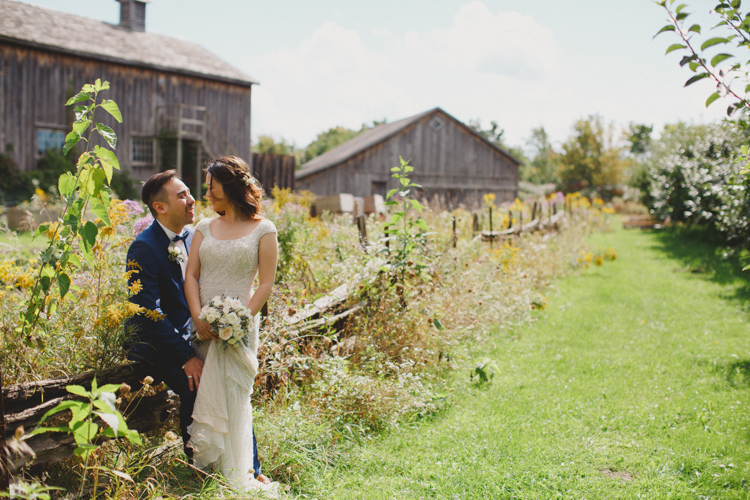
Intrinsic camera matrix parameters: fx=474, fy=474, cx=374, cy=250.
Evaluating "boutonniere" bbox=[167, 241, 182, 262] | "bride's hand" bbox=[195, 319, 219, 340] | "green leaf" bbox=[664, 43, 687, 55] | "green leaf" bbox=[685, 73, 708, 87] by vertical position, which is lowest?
"bride's hand" bbox=[195, 319, 219, 340]

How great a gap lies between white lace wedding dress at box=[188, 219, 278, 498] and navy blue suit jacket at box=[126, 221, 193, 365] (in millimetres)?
173

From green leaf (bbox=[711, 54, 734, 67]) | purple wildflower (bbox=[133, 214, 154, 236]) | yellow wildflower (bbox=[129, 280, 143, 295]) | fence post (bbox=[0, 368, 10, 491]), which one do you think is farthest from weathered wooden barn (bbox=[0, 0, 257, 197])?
green leaf (bbox=[711, 54, 734, 67])

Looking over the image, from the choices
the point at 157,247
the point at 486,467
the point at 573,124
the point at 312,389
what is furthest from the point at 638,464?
the point at 573,124

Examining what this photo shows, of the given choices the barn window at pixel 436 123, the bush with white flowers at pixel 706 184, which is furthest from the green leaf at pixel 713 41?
the barn window at pixel 436 123

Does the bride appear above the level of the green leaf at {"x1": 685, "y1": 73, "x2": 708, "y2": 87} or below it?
below

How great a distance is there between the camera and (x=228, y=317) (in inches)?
104

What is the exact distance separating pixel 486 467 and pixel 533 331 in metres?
3.55

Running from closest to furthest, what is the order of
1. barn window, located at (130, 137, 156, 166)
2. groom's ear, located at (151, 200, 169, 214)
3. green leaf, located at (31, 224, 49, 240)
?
green leaf, located at (31, 224, 49, 240), groom's ear, located at (151, 200, 169, 214), barn window, located at (130, 137, 156, 166)

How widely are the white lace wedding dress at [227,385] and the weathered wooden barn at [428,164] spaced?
60.1ft

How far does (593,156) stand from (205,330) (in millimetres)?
42840

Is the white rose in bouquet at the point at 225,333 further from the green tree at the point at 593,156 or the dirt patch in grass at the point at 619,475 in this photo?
the green tree at the point at 593,156

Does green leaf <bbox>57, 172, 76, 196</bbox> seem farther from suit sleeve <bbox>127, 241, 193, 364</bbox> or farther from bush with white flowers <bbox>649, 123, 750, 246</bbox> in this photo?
bush with white flowers <bbox>649, 123, 750, 246</bbox>

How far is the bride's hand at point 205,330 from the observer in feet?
8.93

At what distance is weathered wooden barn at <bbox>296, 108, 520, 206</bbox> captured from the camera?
71.9 feet
